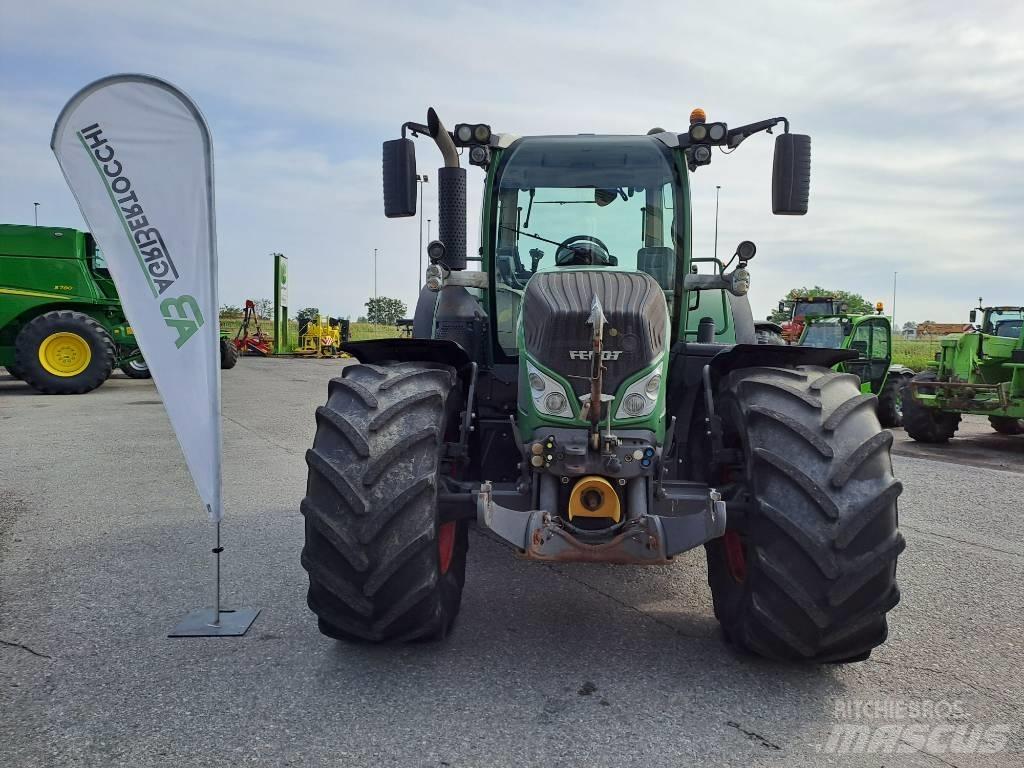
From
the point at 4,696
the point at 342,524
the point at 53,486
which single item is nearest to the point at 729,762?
the point at 342,524

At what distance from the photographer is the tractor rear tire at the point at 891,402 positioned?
1478 cm

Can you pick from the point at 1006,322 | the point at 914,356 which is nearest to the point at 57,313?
the point at 1006,322

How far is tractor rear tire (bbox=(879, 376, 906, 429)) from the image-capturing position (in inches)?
582

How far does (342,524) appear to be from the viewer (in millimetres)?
3166

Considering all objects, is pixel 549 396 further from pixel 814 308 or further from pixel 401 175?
pixel 814 308

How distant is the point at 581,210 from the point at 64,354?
13.6 metres

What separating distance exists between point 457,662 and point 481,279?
2.21m

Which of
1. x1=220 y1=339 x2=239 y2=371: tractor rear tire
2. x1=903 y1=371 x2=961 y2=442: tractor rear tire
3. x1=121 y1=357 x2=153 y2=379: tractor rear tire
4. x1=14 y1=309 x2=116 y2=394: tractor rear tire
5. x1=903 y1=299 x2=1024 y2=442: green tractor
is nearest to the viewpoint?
x1=903 y1=299 x2=1024 y2=442: green tractor

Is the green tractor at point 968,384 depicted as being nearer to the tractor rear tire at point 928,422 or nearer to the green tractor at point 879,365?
the tractor rear tire at point 928,422

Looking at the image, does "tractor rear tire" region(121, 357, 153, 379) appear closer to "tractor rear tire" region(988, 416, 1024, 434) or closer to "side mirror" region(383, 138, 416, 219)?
"side mirror" region(383, 138, 416, 219)

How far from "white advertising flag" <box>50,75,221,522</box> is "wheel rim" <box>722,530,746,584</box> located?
95.0 inches

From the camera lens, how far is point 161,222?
3.79 meters

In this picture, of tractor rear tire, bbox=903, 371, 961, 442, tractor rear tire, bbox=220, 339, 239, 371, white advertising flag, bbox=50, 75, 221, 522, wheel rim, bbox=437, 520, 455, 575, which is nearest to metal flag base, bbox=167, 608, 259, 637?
white advertising flag, bbox=50, 75, 221, 522

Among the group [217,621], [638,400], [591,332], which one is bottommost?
[217,621]
